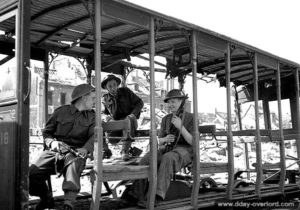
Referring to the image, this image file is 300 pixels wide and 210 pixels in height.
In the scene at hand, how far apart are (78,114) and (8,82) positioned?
1.00m

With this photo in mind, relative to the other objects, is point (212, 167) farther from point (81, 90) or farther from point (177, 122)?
point (81, 90)

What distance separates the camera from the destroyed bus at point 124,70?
13.0ft

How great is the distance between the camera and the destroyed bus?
395 cm

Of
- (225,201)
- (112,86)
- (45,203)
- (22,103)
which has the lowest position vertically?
(225,201)

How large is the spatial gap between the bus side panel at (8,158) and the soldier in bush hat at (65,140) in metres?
0.65

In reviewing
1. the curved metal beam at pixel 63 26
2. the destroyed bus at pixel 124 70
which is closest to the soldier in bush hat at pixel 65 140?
the destroyed bus at pixel 124 70

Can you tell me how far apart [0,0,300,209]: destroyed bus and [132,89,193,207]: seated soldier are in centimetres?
17

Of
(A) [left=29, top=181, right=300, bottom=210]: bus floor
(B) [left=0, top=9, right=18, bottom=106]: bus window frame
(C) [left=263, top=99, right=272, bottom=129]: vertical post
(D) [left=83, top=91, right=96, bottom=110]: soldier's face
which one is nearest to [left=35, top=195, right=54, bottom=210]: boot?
(A) [left=29, top=181, right=300, bottom=210]: bus floor

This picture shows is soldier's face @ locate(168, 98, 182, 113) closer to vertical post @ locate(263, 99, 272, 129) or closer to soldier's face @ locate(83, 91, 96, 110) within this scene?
soldier's face @ locate(83, 91, 96, 110)

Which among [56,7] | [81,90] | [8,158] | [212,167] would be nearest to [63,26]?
[56,7]

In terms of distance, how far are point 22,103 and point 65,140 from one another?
111 centimetres

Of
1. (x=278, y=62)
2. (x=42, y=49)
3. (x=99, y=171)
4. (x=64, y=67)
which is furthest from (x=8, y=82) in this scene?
(x=64, y=67)

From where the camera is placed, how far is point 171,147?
223 inches

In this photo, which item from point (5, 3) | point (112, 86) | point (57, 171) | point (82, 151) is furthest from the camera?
point (112, 86)
